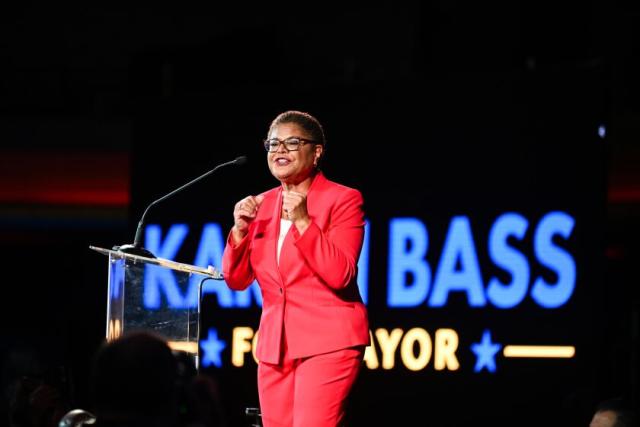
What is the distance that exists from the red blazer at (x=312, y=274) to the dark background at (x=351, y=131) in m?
1.08

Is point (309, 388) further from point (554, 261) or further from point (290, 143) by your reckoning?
point (554, 261)

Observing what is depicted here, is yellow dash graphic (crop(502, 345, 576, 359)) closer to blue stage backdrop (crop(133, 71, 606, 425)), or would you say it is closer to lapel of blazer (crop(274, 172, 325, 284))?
blue stage backdrop (crop(133, 71, 606, 425))

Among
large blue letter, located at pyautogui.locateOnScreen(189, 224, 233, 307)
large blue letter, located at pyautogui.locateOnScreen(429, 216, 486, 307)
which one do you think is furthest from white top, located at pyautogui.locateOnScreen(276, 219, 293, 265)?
large blue letter, located at pyautogui.locateOnScreen(189, 224, 233, 307)

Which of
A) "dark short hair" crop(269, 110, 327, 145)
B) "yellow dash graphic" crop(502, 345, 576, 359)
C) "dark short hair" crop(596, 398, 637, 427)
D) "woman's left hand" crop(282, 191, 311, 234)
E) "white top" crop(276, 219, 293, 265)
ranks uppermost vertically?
"dark short hair" crop(269, 110, 327, 145)

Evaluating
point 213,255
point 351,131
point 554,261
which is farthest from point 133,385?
point 213,255

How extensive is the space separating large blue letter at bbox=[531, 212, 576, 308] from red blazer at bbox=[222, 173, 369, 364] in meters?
2.43

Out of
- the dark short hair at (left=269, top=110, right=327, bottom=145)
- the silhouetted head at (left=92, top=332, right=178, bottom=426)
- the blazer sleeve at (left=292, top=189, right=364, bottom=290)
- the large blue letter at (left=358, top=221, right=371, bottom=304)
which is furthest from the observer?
the large blue letter at (left=358, top=221, right=371, bottom=304)

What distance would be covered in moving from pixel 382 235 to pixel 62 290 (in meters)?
6.40

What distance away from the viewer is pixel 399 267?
18.9ft

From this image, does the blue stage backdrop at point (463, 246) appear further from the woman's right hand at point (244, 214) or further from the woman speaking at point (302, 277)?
the woman's right hand at point (244, 214)

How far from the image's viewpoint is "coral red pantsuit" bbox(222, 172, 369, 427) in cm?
301

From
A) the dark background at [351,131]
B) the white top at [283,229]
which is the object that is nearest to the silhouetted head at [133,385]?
the white top at [283,229]

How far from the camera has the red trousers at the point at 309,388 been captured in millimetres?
3016

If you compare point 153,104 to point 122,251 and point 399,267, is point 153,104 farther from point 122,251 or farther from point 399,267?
point 122,251
